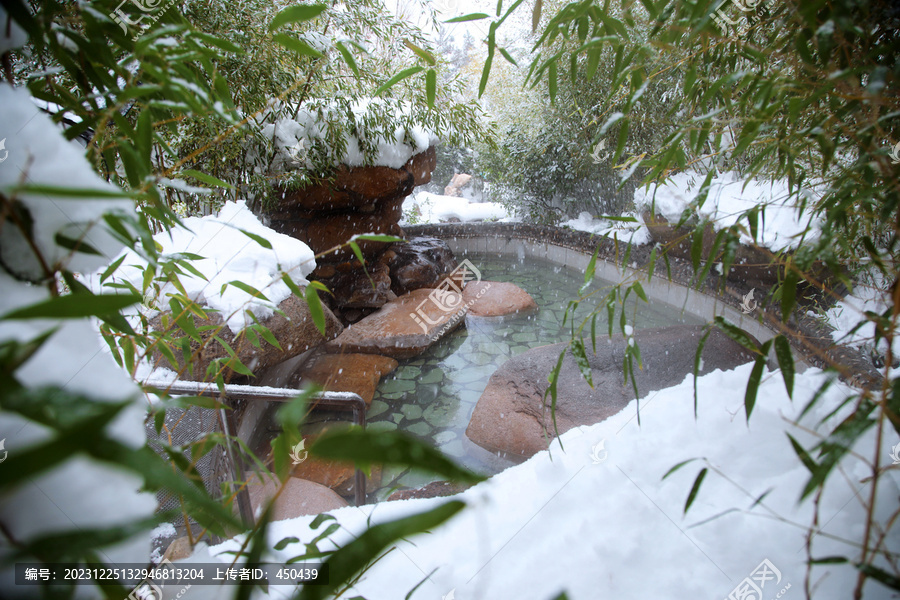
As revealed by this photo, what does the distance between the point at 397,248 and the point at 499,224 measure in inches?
112

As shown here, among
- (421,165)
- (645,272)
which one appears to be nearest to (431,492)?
(645,272)

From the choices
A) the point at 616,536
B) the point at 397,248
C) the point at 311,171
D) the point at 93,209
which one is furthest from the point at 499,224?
the point at 93,209

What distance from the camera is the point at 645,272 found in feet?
11.2

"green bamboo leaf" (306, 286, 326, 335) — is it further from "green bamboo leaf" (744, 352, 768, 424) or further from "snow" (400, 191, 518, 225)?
"snow" (400, 191, 518, 225)

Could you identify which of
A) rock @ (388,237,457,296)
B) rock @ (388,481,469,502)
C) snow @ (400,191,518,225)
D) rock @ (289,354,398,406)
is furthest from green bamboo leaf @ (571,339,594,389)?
snow @ (400,191,518,225)

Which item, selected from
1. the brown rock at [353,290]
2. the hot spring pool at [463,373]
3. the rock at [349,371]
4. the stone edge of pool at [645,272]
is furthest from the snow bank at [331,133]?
the stone edge of pool at [645,272]

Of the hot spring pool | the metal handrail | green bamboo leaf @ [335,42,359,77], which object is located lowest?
the hot spring pool

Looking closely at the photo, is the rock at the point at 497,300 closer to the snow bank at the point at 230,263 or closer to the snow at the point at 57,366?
the snow bank at the point at 230,263

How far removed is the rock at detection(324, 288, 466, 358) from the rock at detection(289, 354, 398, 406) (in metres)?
0.12

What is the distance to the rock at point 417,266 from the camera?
6.02 meters

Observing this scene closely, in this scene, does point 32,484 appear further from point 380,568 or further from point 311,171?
point 311,171

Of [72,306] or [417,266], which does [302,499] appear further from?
[417,266]

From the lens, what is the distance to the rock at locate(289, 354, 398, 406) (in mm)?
3699

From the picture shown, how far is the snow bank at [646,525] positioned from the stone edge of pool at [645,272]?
56 centimetres
